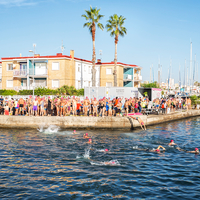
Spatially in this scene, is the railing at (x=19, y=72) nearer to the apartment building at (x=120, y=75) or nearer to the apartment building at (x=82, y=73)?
the apartment building at (x=82, y=73)

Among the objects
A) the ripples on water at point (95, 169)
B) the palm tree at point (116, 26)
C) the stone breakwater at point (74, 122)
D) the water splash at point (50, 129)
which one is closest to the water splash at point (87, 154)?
the ripples on water at point (95, 169)

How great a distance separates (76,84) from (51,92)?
8.75 meters

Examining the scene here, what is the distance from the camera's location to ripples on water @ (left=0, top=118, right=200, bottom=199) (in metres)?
9.34

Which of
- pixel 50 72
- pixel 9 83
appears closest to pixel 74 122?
pixel 50 72

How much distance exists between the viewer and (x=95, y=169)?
1171 centimetres

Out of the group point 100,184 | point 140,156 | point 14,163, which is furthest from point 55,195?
point 140,156

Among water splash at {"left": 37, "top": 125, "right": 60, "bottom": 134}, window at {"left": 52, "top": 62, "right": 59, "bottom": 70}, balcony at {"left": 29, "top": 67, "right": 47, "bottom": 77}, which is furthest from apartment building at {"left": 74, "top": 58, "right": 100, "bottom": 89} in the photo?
water splash at {"left": 37, "top": 125, "right": 60, "bottom": 134}

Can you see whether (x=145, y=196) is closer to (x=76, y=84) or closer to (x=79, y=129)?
(x=79, y=129)

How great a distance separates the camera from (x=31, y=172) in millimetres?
11242

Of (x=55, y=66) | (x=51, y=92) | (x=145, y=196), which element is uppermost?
(x=55, y=66)

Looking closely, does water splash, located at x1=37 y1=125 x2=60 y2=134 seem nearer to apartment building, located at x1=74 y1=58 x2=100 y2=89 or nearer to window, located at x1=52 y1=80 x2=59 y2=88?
window, located at x1=52 y1=80 x2=59 y2=88

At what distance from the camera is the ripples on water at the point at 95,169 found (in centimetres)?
934

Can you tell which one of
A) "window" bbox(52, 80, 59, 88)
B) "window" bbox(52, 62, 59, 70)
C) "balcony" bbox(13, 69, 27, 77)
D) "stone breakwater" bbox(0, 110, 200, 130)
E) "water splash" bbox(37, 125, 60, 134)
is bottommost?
"water splash" bbox(37, 125, 60, 134)

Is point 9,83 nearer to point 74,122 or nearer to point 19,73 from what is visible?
point 19,73
